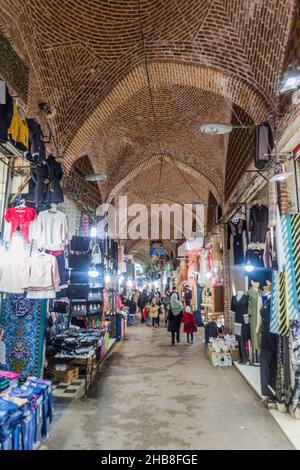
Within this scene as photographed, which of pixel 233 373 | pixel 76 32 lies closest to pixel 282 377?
pixel 233 373

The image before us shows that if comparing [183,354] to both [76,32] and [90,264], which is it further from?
[76,32]

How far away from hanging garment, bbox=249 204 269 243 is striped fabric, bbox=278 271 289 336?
2.26 metres

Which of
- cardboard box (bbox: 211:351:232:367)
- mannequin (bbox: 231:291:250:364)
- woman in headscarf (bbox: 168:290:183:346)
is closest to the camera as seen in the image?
mannequin (bbox: 231:291:250:364)

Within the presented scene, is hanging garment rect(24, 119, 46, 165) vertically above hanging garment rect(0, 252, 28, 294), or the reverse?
hanging garment rect(24, 119, 46, 165)

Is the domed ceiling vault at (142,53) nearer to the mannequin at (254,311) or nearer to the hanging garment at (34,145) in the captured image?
the hanging garment at (34,145)

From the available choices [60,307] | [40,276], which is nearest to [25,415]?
[40,276]

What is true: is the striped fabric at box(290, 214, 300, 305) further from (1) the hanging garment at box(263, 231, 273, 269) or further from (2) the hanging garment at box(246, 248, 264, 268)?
(2) the hanging garment at box(246, 248, 264, 268)

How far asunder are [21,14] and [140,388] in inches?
240

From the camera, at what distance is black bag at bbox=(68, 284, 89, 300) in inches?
299

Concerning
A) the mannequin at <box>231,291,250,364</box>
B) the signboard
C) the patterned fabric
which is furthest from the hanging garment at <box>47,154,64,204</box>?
the signboard

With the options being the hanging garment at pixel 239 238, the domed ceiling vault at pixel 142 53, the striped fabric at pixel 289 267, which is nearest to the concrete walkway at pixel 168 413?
the striped fabric at pixel 289 267

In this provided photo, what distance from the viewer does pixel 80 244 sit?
7562 mm

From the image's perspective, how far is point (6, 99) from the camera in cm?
362

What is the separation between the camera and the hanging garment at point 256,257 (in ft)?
21.9
